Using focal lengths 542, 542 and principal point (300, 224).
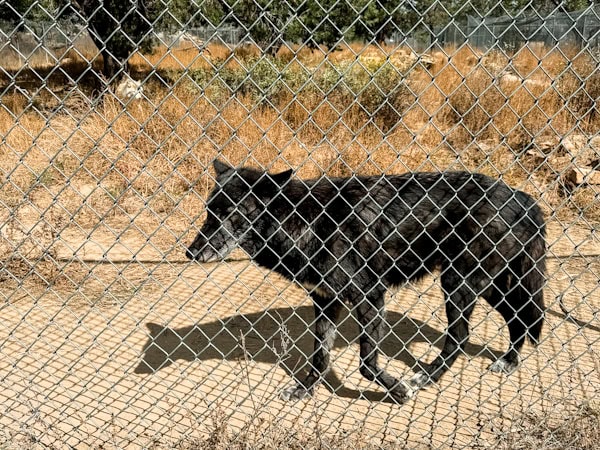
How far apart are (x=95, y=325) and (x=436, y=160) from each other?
5.71 m

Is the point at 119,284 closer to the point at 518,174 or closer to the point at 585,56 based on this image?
the point at 518,174

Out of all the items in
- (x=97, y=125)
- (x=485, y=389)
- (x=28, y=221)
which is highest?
(x=485, y=389)

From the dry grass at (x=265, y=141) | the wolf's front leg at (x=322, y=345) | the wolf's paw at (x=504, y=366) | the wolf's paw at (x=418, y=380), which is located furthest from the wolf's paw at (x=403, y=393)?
the dry grass at (x=265, y=141)

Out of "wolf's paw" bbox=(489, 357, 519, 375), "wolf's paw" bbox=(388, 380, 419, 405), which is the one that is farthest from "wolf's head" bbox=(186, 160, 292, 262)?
"wolf's paw" bbox=(489, 357, 519, 375)

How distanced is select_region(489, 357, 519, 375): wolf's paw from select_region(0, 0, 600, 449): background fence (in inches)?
3.3

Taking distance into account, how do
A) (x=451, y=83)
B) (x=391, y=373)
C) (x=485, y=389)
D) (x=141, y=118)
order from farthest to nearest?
1. (x=451, y=83)
2. (x=141, y=118)
3. (x=391, y=373)
4. (x=485, y=389)

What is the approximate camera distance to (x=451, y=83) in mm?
10289

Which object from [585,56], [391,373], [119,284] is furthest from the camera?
[585,56]

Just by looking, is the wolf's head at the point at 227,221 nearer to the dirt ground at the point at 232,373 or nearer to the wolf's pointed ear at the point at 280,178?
the wolf's pointed ear at the point at 280,178

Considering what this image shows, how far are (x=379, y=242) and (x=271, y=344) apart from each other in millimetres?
1320

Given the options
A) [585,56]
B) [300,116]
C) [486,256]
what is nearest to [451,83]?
[585,56]

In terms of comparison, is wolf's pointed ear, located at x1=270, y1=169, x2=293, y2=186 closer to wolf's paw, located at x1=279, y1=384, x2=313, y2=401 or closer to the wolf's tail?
wolf's paw, located at x1=279, y1=384, x2=313, y2=401

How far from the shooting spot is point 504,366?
372 centimetres

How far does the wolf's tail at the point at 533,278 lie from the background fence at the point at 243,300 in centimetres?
15
